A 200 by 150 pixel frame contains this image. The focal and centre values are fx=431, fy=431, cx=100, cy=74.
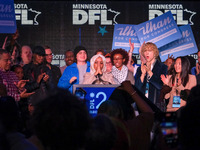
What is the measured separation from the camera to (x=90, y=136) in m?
2.39

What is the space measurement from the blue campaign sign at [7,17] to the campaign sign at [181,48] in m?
5.12

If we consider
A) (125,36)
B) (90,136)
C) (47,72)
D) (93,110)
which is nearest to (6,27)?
(47,72)

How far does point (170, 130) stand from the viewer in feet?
9.55

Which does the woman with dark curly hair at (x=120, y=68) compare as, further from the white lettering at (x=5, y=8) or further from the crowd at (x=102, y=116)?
the white lettering at (x=5, y=8)


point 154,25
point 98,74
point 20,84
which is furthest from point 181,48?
point 20,84

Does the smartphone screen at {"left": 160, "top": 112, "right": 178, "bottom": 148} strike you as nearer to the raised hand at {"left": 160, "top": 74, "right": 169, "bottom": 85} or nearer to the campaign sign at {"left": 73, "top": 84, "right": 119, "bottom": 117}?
the campaign sign at {"left": 73, "top": 84, "right": 119, "bottom": 117}

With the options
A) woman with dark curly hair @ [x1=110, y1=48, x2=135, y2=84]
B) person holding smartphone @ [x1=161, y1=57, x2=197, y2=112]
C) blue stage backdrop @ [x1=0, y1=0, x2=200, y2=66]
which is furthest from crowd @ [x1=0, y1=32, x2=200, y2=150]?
blue stage backdrop @ [x1=0, y1=0, x2=200, y2=66]

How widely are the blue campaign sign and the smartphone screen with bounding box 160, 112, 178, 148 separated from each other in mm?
5970

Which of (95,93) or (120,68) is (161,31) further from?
(95,93)

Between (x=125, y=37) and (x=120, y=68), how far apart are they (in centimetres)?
401

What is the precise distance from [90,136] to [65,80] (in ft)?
17.5

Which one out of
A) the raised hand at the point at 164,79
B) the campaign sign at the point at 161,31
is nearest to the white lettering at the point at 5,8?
the raised hand at the point at 164,79

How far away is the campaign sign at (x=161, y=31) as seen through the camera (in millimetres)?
11495

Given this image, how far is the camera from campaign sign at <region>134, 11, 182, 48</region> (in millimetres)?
11495
